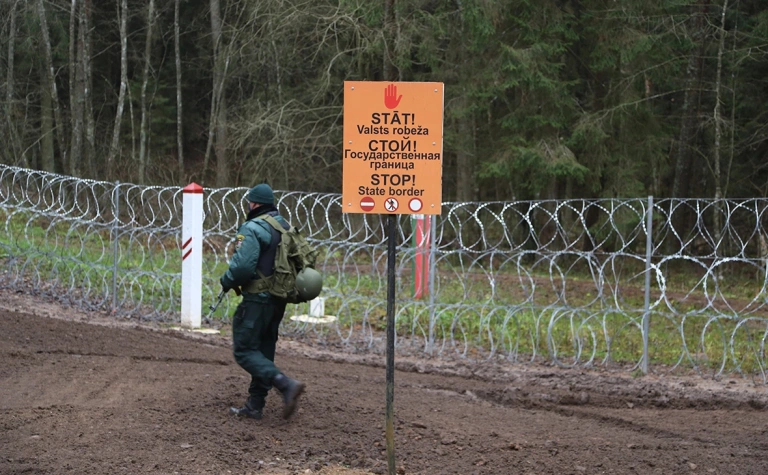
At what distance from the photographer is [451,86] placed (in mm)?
21531

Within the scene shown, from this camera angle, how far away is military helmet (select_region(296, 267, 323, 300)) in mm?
6281

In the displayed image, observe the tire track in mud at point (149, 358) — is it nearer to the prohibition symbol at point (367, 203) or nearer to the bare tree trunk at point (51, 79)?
the prohibition symbol at point (367, 203)

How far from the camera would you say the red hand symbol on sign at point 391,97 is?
5.26 metres

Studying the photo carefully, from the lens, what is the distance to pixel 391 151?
5.30 meters

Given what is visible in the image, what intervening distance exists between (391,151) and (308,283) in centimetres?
145

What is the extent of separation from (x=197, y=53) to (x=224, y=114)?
25.2ft

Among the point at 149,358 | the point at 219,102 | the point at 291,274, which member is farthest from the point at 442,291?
the point at 219,102

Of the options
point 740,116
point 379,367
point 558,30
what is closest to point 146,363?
point 379,367

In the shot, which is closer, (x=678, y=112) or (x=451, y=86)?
(x=451, y=86)

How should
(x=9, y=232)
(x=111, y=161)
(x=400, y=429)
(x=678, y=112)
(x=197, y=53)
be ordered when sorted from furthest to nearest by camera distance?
(x=197, y=53)
(x=111, y=161)
(x=678, y=112)
(x=9, y=232)
(x=400, y=429)

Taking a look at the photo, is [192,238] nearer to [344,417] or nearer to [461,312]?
[461,312]

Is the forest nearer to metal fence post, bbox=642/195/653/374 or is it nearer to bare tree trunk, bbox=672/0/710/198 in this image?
bare tree trunk, bbox=672/0/710/198

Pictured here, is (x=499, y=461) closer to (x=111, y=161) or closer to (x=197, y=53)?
(x=111, y=161)

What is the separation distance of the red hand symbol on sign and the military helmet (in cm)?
159
